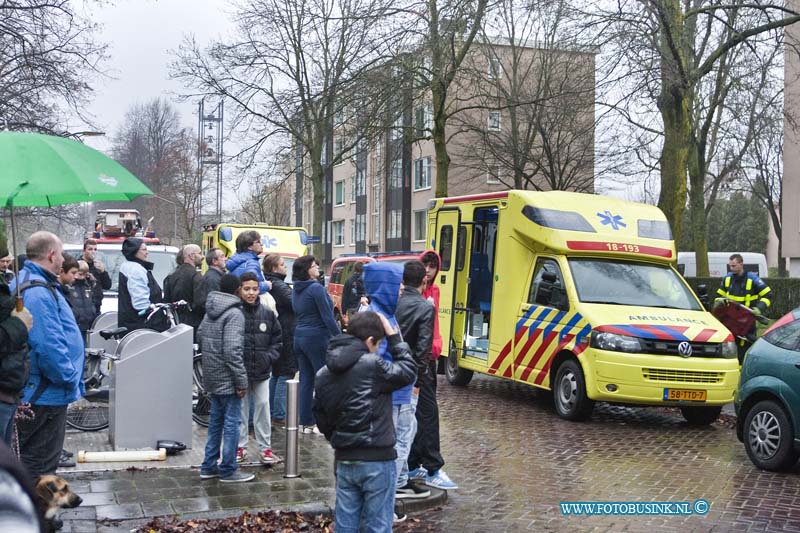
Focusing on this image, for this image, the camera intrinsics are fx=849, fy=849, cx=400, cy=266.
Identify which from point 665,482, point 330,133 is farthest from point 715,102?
point 665,482

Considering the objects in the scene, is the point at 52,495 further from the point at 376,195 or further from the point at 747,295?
the point at 376,195

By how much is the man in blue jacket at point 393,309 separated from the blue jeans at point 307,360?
2716 mm

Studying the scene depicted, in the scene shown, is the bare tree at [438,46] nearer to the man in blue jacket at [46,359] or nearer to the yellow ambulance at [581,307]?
the yellow ambulance at [581,307]

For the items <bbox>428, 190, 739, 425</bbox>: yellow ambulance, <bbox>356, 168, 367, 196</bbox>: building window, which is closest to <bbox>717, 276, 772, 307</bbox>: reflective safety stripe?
<bbox>428, 190, 739, 425</bbox>: yellow ambulance

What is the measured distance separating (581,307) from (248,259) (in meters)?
4.11

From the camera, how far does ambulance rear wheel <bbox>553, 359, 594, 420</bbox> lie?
33.4ft

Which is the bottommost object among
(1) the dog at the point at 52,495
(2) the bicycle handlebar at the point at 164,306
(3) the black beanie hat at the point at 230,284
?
(1) the dog at the point at 52,495

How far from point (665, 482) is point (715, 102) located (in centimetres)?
2182

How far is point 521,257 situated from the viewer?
37.9 ft

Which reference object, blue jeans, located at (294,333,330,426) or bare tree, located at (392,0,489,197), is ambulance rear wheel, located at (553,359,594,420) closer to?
blue jeans, located at (294,333,330,426)

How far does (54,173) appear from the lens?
17.1 ft

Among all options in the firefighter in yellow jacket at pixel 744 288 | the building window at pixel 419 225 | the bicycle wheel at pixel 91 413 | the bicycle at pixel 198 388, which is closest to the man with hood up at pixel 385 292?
the bicycle at pixel 198 388

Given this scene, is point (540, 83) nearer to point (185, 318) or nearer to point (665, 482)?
point (185, 318)

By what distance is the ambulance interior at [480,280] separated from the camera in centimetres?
1268
